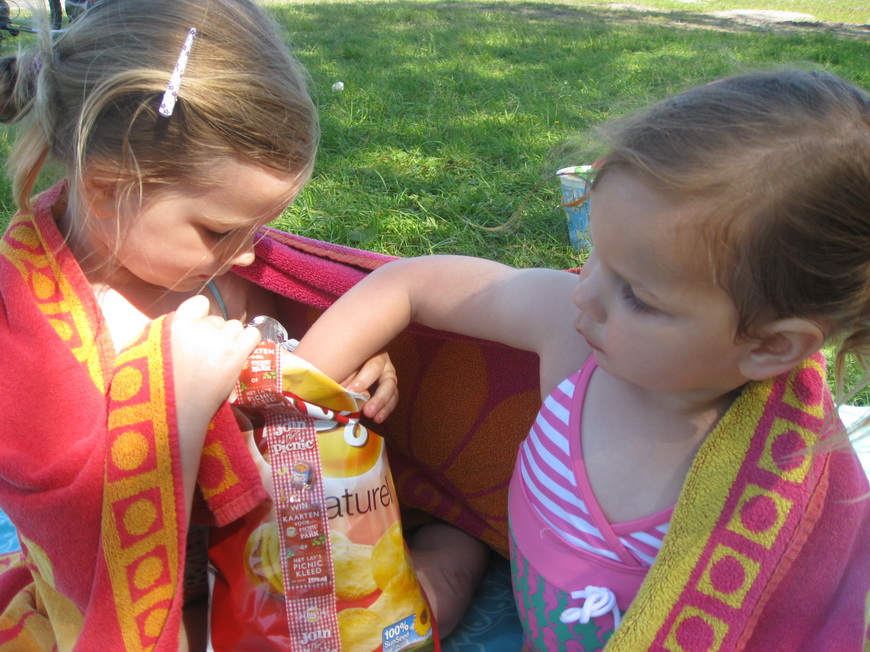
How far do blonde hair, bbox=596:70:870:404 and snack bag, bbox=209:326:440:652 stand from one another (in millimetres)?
597

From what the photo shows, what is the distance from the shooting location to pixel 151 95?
1153mm

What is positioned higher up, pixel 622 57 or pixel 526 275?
pixel 526 275

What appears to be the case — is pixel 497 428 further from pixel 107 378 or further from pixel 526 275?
pixel 107 378

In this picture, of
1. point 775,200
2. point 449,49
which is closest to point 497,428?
point 775,200

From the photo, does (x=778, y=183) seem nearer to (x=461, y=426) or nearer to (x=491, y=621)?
(x=461, y=426)

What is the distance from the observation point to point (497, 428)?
150cm

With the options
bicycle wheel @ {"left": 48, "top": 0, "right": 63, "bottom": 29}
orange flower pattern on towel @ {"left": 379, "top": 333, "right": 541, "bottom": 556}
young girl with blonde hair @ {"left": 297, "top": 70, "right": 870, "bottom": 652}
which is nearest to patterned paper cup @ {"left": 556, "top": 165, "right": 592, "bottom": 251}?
orange flower pattern on towel @ {"left": 379, "top": 333, "right": 541, "bottom": 556}

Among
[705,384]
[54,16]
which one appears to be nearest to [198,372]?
[705,384]

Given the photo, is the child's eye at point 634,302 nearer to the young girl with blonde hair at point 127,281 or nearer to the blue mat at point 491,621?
the young girl with blonde hair at point 127,281

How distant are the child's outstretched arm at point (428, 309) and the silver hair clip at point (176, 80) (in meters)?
0.42

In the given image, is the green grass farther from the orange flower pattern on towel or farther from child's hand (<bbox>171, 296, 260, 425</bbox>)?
child's hand (<bbox>171, 296, 260, 425</bbox>)

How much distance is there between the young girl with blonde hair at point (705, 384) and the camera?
35.0 inches

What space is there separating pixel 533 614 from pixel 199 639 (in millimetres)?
553

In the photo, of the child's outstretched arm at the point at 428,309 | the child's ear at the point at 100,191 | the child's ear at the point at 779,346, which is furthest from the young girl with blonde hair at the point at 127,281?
the child's ear at the point at 779,346
